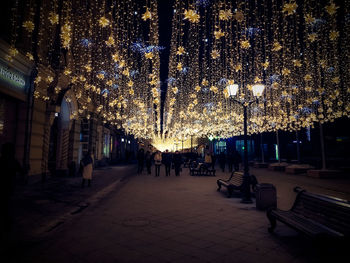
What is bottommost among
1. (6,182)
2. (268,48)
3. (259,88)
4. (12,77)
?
(6,182)

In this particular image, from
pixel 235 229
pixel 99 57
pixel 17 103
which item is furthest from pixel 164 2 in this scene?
pixel 235 229

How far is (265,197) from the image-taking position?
22.3 ft

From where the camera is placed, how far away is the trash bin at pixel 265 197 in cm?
679

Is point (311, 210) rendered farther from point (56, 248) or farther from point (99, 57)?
point (99, 57)

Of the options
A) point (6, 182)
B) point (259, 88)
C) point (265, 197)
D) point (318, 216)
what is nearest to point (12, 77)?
point (6, 182)

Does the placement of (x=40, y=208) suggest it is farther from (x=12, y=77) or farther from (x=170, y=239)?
(x=12, y=77)

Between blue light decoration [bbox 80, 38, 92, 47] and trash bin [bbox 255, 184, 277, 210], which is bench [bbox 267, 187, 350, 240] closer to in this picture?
trash bin [bbox 255, 184, 277, 210]

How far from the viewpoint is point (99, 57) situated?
710 inches

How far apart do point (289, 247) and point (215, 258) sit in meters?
1.51

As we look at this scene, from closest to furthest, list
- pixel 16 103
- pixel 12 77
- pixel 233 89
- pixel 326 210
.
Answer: pixel 326 210 → pixel 233 89 → pixel 12 77 → pixel 16 103

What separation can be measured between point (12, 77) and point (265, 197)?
11.9m

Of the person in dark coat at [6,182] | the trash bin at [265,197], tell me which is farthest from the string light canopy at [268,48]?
the person in dark coat at [6,182]

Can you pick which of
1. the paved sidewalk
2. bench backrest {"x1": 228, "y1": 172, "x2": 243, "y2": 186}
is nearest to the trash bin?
bench backrest {"x1": 228, "y1": 172, "x2": 243, "y2": 186}

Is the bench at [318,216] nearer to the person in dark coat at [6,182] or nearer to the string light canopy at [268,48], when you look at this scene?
the string light canopy at [268,48]
